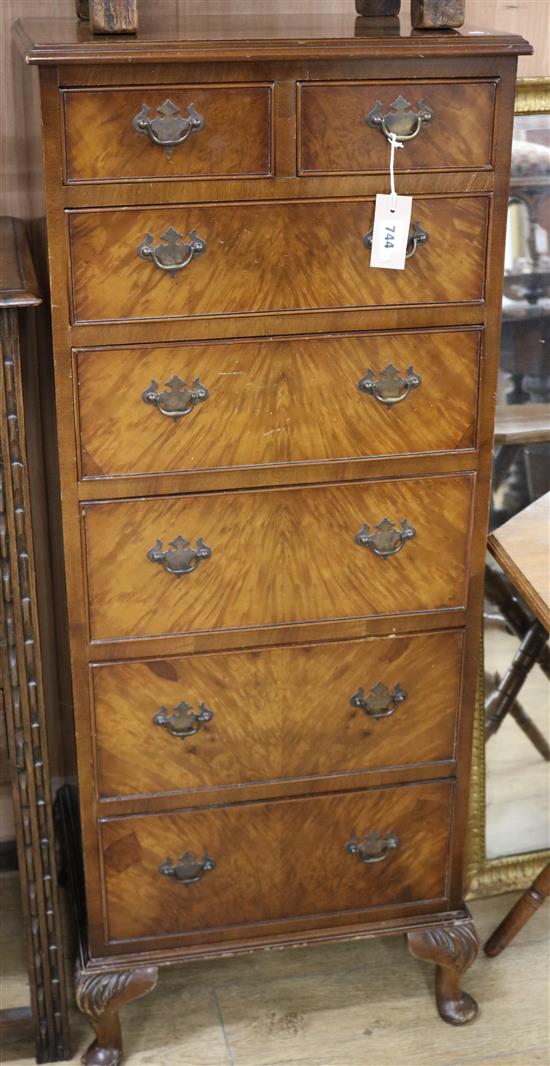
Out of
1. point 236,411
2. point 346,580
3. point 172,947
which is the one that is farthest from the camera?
point 172,947

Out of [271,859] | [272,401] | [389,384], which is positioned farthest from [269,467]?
[271,859]

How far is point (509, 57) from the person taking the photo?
1762mm

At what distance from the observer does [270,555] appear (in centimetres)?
193

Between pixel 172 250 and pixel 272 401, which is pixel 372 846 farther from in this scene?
pixel 172 250

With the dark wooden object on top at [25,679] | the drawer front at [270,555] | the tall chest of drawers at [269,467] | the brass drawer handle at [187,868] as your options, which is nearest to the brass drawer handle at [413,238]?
the tall chest of drawers at [269,467]

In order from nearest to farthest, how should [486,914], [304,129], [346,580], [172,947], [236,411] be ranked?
[304,129]
[236,411]
[346,580]
[172,947]
[486,914]

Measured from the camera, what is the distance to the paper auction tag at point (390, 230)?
70.1 inches

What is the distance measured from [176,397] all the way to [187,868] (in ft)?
2.62

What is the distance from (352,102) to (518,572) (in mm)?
813

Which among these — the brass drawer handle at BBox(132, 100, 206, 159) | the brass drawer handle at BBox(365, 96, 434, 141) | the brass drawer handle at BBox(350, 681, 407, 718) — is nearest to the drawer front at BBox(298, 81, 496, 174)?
the brass drawer handle at BBox(365, 96, 434, 141)

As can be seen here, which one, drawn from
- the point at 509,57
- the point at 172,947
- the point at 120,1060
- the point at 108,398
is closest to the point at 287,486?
the point at 108,398

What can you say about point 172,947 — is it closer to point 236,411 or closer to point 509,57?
point 236,411

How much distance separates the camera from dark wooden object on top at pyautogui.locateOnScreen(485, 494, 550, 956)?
2.07 meters

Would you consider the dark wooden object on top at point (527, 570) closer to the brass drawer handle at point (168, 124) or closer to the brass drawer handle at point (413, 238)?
the brass drawer handle at point (413, 238)
